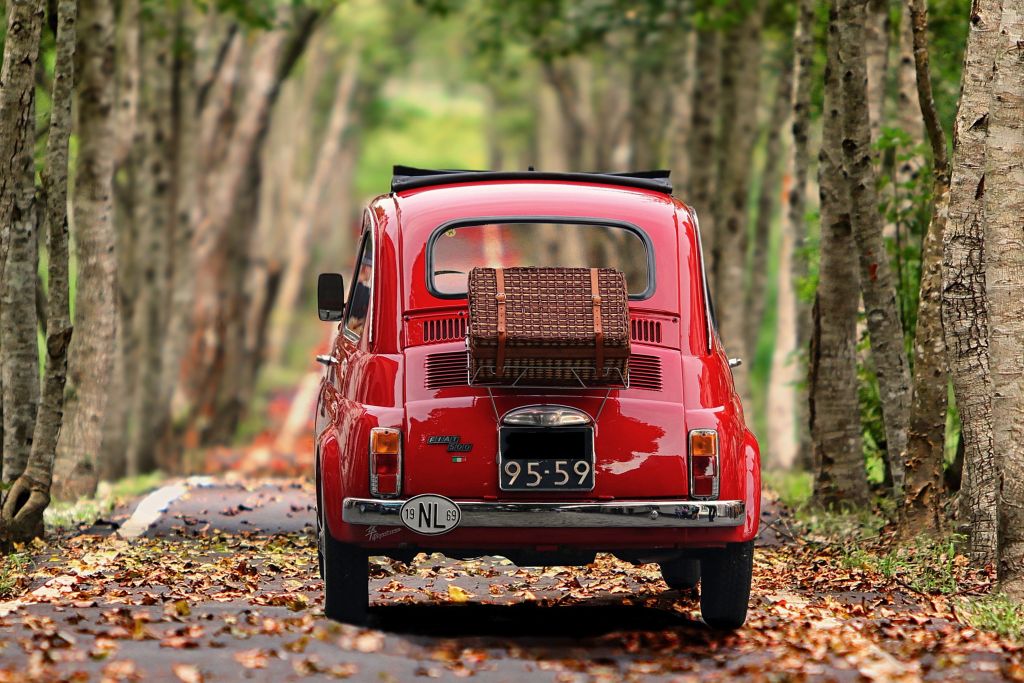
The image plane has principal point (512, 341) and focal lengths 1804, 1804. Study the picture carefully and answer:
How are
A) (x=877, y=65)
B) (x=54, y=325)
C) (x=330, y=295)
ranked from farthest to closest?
(x=877, y=65) < (x=54, y=325) < (x=330, y=295)

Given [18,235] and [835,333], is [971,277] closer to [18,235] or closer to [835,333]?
[835,333]

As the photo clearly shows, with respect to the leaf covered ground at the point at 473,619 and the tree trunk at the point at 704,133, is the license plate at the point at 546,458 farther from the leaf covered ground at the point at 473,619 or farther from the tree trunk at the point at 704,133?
the tree trunk at the point at 704,133

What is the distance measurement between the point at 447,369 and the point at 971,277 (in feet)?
12.4

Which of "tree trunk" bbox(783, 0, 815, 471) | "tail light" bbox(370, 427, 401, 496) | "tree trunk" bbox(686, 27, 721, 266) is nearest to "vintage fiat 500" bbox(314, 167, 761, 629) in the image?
"tail light" bbox(370, 427, 401, 496)

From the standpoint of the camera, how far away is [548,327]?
8.35 metres

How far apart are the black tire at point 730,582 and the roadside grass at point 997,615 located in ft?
3.89

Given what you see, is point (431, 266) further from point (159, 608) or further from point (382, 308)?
point (159, 608)

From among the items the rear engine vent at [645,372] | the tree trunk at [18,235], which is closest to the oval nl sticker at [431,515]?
the rear engine vent at [645,372]

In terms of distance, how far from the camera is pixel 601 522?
8.50 m

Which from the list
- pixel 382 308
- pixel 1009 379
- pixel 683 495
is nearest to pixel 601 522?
pixel 683 495

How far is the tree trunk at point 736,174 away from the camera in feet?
68.7

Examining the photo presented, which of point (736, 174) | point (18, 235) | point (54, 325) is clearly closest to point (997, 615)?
point (54, 325)

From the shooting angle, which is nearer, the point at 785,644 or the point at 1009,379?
the point at 785,644

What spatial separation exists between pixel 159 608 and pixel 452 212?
101 inches
